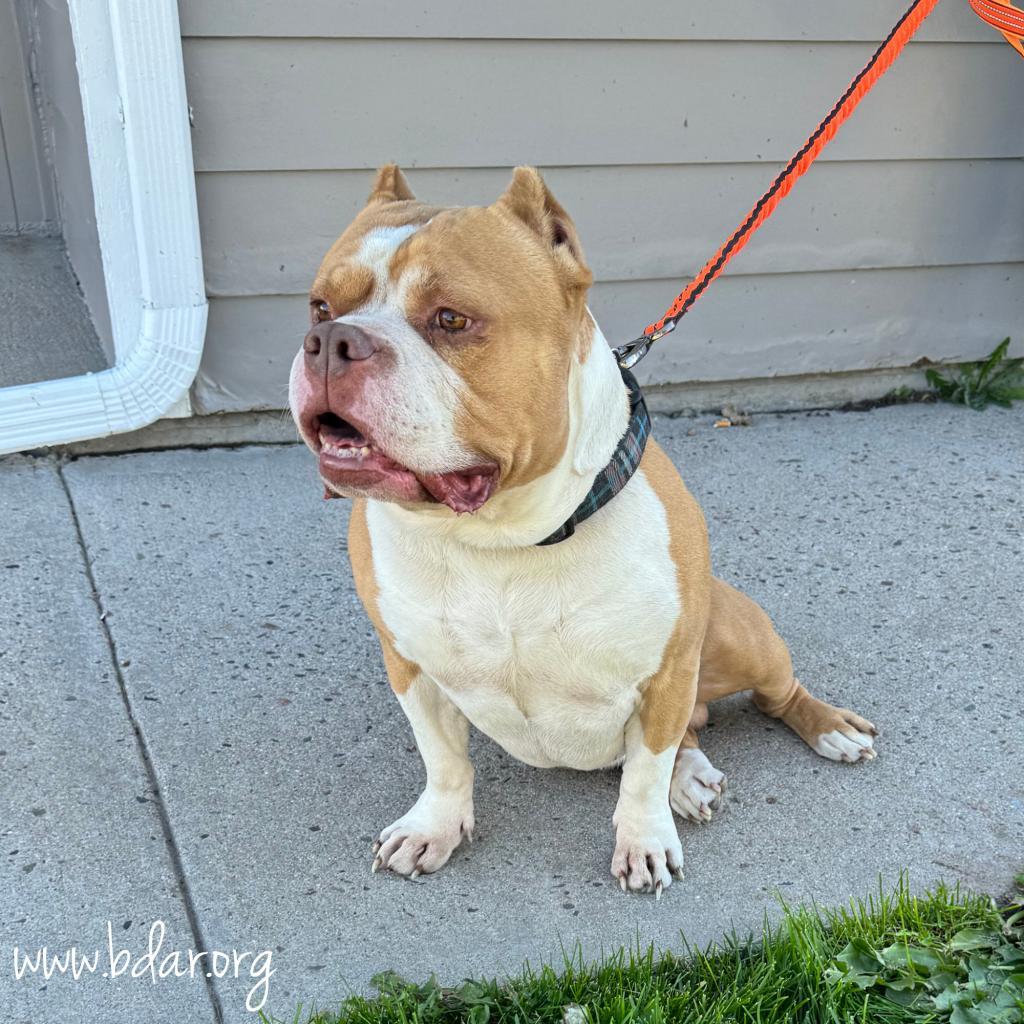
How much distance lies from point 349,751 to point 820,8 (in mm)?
3303

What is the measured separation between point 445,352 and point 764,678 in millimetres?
1424

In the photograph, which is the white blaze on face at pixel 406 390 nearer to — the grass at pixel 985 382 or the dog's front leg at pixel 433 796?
the dog's front leg at pixel 433 796

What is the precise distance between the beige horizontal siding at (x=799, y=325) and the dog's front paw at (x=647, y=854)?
2506mm

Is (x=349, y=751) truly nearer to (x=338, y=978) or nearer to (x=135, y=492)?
(x=338, y=978)

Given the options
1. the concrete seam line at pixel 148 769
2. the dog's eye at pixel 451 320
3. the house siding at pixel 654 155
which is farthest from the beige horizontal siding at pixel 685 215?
the dog's eye at pixel 451 320

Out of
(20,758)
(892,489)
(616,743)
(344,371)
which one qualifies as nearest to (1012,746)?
(616,743)

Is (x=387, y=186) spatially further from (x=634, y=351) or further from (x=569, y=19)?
(x=569, y=19)

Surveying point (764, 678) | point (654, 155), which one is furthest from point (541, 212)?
point (654, 155)

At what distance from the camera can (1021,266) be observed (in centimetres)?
526

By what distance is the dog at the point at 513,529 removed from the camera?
2018mm

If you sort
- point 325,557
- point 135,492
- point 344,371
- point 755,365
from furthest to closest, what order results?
point 755,365 → point 135,492 → point 325,557 → point 344,371

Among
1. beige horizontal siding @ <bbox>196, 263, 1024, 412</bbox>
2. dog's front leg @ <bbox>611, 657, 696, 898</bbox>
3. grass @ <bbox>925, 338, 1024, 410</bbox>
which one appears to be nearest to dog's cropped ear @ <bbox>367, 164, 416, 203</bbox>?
dog's front leg @ <bbox>611, 657, 696, 898</bbox>

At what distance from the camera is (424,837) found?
2.70 metres

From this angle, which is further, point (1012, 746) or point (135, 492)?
point (135, 492)
